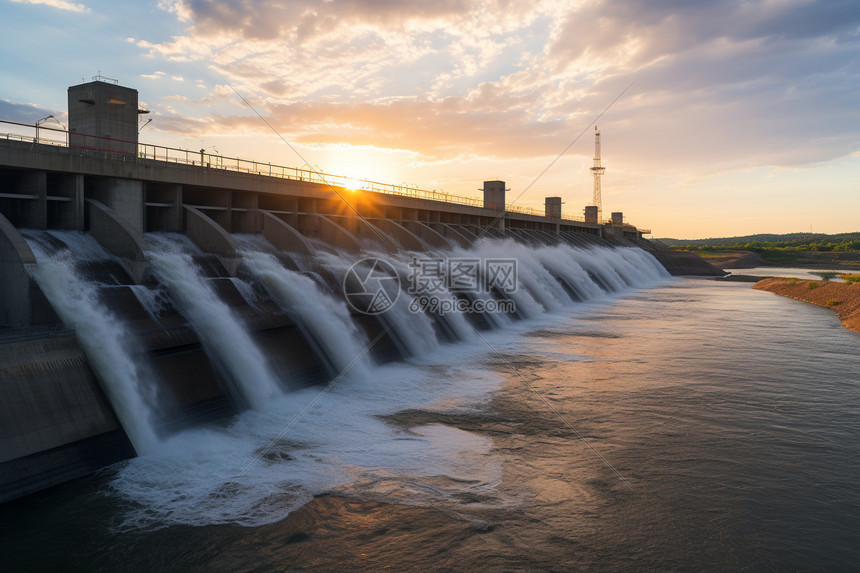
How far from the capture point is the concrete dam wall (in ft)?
40.6

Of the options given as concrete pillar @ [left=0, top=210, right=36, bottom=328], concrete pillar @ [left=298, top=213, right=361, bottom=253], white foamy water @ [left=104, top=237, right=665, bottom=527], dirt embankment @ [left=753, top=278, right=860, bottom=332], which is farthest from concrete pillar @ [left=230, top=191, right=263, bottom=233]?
dirt embankment @ [left=753, top=278, right=860, bottom=332]

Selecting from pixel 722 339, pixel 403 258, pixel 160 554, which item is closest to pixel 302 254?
pixel 403 258

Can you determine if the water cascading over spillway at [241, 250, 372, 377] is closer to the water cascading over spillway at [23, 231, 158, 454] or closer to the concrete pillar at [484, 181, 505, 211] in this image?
the water cascading over spillway at [23, 231, 158, 454]

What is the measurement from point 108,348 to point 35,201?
9.27 meters

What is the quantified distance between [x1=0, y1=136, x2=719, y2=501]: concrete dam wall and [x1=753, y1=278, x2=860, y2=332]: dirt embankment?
20.7m

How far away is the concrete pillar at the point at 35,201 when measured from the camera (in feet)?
63.8

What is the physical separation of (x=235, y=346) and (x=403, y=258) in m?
17.6

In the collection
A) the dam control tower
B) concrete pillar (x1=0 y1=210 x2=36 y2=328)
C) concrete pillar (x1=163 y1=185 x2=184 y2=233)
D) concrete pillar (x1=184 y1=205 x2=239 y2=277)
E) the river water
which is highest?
the dam control tower

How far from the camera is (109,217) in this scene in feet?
64.3

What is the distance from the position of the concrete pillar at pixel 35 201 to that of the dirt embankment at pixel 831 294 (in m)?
41.4

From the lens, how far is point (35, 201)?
19469 mm

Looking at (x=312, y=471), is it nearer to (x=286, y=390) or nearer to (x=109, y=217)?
(x=286, y=390)

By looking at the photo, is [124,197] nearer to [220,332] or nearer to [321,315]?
[220,332]

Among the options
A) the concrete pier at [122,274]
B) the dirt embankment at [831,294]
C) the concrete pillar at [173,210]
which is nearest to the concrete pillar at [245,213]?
the concrete pier at [122,274]
